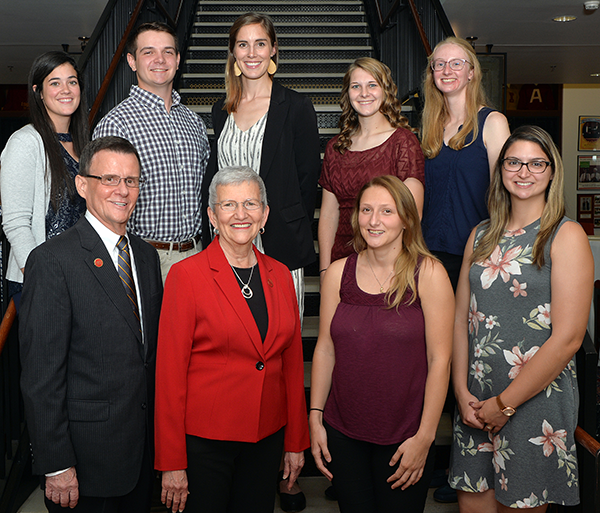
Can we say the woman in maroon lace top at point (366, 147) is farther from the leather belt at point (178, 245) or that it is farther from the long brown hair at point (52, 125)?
the long brown hair at point (52, 125)

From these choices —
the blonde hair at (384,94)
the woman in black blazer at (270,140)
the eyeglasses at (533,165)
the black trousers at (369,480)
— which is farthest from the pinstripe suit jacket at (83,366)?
the eyeglasses at (533,165)

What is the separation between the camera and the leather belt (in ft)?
7.99

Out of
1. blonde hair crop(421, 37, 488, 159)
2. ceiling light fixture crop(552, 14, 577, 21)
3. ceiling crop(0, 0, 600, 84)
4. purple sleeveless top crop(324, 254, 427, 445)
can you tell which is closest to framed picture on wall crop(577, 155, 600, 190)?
ceiling crop(0, 0, 600, 84)

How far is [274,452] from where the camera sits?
1.93 meters

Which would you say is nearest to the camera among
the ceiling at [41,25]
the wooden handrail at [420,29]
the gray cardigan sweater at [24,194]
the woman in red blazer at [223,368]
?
the woman in red blazer at [223,368]

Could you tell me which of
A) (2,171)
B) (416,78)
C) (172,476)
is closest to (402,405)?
(172,476)

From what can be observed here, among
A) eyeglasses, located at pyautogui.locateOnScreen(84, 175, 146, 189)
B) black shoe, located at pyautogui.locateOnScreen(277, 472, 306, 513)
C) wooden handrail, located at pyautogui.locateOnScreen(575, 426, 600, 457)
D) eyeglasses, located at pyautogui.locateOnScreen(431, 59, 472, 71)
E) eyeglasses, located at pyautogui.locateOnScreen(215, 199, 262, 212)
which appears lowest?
black shoe, located at pyautogui.locateOnScreen(277, 472, 306, 513)

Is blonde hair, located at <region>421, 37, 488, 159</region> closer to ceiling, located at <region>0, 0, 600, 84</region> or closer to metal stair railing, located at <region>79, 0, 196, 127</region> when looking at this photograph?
metal stair railing, located at <region>79, 0, 196, 127</region>

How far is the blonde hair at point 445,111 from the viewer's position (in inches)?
95.7

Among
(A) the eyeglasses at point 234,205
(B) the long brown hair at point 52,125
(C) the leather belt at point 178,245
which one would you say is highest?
(B) the long brown hair at point 52,125

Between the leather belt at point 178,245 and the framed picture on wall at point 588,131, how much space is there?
1198 centimetres

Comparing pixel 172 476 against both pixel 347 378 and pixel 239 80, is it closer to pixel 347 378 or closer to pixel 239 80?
pixel 347 378

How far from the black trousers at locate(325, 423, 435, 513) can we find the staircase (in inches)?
121

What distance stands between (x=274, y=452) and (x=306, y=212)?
1036 mm
